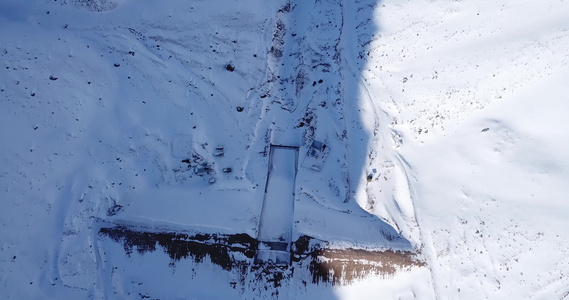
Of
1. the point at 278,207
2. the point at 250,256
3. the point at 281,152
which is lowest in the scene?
the point at 250,256

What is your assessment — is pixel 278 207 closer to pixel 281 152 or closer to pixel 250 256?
pixel 250 256

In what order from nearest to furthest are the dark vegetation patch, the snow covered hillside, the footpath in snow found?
the snow covered hillside, the dark vegetation patch, the footpath in snow

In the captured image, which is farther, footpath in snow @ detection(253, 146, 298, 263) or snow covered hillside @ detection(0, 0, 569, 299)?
footpath in snow @ detection(253, 146, 298, 263)

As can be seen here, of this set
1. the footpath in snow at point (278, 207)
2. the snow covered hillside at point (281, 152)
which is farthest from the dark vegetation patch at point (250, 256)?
the footpath in snow at point (278, 207)

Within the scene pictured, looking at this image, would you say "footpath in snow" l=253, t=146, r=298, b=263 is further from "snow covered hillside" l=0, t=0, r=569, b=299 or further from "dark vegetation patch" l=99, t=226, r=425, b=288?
"dark vegetation patch" l=99, t=226, r=425, b=288

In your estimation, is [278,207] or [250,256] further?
[278,207]

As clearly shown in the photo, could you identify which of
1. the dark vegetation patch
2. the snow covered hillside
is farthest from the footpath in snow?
the dark vegetation patch

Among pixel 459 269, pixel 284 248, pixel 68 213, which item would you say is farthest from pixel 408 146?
pixel 68 213

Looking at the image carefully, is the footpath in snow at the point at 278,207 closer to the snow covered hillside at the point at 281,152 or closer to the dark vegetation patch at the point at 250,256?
the snow covered hillside at the point at 281,152

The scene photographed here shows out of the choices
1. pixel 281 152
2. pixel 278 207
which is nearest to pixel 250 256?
pixel 278 207
